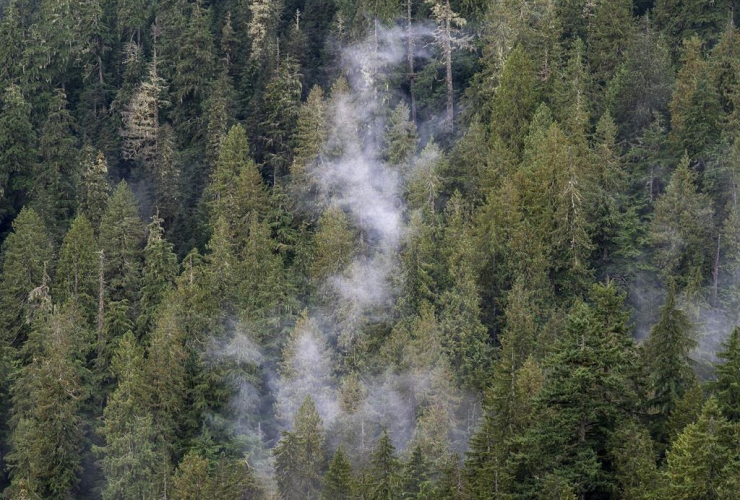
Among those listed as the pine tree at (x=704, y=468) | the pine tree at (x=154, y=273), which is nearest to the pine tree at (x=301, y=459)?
the pine tree at (x=154, y=273)

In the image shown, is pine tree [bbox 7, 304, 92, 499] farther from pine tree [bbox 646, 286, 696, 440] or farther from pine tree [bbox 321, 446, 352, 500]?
pine tree [bbox 646, 286, 696, 440]

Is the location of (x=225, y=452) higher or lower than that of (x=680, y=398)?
higher

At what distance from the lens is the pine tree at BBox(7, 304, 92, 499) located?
66.2 m

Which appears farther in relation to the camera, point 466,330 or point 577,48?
point 577,48

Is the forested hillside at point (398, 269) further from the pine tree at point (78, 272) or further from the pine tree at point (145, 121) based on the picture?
the pine tree at point (145, 121)

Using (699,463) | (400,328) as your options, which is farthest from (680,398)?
(400,328)

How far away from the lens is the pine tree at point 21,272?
73.8m

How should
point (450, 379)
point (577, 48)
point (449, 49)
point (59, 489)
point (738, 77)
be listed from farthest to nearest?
point (449, 49)
point (577, 48)
point (738, 77)
point (59, 489)
point (450, 379)

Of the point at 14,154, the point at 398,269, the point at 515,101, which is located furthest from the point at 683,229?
the point at 14,154

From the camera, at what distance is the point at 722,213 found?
66.9 metres

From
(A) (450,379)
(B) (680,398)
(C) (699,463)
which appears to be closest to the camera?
(C) (699,463)

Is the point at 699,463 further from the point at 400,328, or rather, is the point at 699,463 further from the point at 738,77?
the point at 738,77

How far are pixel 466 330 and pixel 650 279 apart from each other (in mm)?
10879

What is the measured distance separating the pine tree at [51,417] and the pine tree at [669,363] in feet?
108
